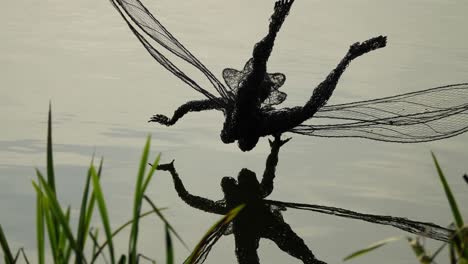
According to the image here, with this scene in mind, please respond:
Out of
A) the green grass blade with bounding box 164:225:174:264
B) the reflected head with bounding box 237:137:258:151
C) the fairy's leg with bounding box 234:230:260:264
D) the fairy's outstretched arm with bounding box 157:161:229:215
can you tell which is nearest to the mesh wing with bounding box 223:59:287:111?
the reflected head with bounding box 237:137:258:151

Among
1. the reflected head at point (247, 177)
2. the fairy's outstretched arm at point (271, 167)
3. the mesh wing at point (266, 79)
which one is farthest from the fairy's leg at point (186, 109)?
the reflected head at point (247, 177)

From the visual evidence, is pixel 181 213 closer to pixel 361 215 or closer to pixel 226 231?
pixel 226 231

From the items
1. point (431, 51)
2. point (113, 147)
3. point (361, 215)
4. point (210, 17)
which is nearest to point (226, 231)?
point (361, 215)

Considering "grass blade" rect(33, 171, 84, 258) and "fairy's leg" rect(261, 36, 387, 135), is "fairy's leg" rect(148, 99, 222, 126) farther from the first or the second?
"grass blade" rect(33, 171, 84, 258)

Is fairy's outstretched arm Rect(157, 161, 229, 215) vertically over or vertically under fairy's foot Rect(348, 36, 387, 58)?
under

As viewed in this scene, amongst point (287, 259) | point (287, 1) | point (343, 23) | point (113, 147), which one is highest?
point (343, 23)

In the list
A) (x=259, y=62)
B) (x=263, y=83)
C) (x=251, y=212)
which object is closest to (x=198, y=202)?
(x=251, y=212)
